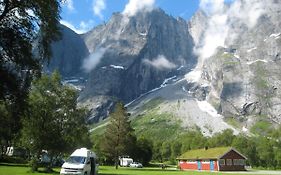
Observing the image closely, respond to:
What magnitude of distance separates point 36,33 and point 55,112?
118 ft

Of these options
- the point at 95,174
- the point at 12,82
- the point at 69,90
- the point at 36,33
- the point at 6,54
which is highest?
the point at 69,90

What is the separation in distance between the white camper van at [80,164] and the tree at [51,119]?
15105 mm

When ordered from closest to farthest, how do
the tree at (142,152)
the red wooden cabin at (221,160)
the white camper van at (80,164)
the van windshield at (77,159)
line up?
1. the white camper van at (80,164)
2. the van windshield at (77,159)
3. the red wooden cabin at (221,160)
4. the tree at (142,152)

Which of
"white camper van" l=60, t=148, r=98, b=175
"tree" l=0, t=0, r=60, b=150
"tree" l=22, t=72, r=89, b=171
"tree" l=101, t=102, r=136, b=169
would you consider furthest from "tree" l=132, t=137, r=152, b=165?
"tree" l=0, t=0, r=60, b=150

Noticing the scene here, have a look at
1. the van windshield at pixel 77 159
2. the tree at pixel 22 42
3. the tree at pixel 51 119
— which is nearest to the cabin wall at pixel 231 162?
the tree at pixel 51 119

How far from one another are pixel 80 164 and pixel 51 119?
1993 cm

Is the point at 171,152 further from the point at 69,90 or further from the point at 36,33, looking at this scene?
the point at 36,33

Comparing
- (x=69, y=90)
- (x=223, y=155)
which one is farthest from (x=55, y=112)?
(x=223, y=155)

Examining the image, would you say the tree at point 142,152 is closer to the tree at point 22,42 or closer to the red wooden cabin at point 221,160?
the red wooden cabin at point 221,160

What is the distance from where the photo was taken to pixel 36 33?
1770 cm

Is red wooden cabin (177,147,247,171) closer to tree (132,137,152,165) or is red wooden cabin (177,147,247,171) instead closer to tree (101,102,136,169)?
tree (132,137,152,165)

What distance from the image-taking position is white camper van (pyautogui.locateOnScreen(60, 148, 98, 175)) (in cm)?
3234

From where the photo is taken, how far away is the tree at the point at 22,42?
637 inches

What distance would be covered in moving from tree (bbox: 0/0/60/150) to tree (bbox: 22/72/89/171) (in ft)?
104
